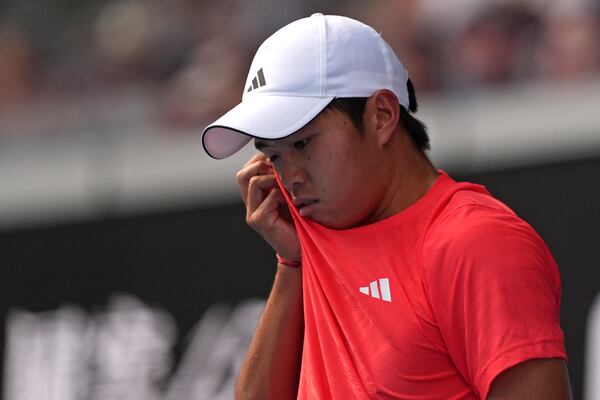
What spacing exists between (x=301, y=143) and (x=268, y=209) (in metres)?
0.31

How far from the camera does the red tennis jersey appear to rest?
6.13 ft

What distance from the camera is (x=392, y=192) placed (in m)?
2.18

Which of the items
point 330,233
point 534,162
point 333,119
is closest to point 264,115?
point 333,119

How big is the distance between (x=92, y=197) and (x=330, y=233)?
3.82 m

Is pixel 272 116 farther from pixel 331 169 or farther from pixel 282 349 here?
pixel 282 349

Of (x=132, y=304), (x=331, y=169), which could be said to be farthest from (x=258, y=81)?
(x=132, y=304)

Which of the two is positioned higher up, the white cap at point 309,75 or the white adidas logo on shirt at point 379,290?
the white cap at point 309,75

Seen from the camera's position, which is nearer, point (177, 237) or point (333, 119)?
point (333, 119)

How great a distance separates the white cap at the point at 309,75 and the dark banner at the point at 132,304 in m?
2.98

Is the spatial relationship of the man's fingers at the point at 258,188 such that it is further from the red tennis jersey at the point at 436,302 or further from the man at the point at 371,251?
the red tennis jersey at the point at 436,302

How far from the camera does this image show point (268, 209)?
2430mm

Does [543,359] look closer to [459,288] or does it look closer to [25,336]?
[459,288]

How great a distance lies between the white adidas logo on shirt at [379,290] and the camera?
2021mm

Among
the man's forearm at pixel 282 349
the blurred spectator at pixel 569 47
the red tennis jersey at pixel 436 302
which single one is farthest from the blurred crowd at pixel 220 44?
the red tennis jersey at pixel 436 302
